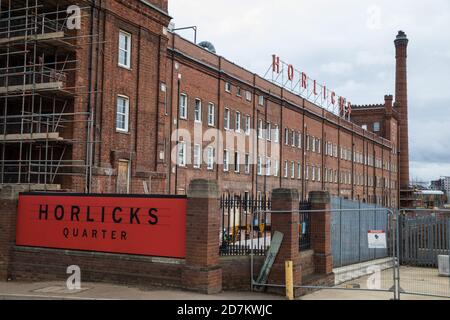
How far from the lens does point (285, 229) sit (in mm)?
13188

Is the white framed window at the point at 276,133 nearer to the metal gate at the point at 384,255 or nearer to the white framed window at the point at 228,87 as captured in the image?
the white framed window at the point at 228,87

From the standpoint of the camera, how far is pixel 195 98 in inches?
1366

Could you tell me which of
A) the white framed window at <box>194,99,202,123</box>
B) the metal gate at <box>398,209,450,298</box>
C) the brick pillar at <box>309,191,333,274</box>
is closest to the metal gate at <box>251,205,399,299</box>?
the brick pillar at <box>309,191,333,274</box>

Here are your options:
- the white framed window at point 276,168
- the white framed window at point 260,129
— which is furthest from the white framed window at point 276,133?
the white framed window at point 260,129

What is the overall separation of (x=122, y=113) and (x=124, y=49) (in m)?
3.42

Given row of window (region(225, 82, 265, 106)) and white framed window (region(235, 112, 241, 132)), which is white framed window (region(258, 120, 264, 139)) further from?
white framed window (region(235, 112, 241, 132))

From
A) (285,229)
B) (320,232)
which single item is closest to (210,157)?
(320,232)

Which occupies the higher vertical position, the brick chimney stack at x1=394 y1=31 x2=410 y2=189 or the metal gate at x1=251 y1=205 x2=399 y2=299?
the brick chimney stack at x1=394 y1=31 x2=410 y2=189

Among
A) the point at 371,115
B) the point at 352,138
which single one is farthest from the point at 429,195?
the point at 352,138

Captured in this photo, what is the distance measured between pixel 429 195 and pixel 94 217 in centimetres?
10598

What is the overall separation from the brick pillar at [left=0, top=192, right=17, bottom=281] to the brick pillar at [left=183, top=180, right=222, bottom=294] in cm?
648

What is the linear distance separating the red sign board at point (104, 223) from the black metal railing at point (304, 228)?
4.16 metres

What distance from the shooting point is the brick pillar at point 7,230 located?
1505 cm

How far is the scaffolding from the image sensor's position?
21.1 m
